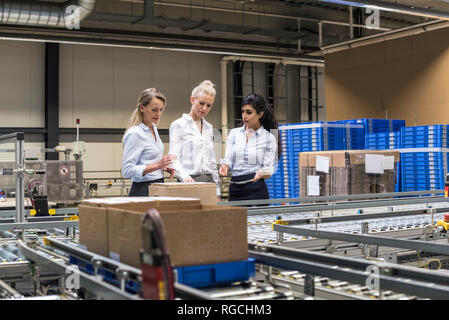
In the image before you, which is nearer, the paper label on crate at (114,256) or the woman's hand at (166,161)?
the paper label on crate at (114,256)

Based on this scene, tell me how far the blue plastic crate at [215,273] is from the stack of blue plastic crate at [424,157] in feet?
20.4

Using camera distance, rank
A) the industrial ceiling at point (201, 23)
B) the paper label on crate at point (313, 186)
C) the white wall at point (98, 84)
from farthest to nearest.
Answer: the white wall at point (98, 84)
the industrial ceiling at point (201, 23)
the paper label on crate at point (313, 186)

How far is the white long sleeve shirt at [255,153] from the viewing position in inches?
162

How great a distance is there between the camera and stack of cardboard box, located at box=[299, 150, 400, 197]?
663cm

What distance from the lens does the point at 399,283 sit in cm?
152

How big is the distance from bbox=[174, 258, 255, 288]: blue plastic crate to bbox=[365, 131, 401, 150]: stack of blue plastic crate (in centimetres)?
651

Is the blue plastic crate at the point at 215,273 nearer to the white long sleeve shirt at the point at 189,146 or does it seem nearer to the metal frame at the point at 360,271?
the metal frame at the point at 360,271

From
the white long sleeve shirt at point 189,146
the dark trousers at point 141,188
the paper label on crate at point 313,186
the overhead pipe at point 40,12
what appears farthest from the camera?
the overhead pipe at point 40,12

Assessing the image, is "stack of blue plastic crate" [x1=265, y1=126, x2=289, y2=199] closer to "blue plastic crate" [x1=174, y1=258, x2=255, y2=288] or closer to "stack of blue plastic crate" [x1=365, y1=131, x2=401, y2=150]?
"stack of blue plastic crate" [x1=365, y1=131, x2=401, y2=150]

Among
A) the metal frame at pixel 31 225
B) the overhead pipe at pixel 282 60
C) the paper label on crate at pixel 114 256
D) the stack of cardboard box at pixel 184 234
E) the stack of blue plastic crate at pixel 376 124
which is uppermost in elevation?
the overhead pipe at pixel 282 60

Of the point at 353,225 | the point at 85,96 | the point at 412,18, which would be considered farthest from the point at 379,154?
the point at 412,18

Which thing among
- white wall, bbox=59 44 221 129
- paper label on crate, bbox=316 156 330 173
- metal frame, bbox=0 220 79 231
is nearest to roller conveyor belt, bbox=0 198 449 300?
metal frame, bbox=0 220 79 231

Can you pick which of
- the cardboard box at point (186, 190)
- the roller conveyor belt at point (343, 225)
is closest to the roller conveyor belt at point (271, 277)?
the roller conveyor belt at point (343, 225)

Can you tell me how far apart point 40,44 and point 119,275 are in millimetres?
13355
